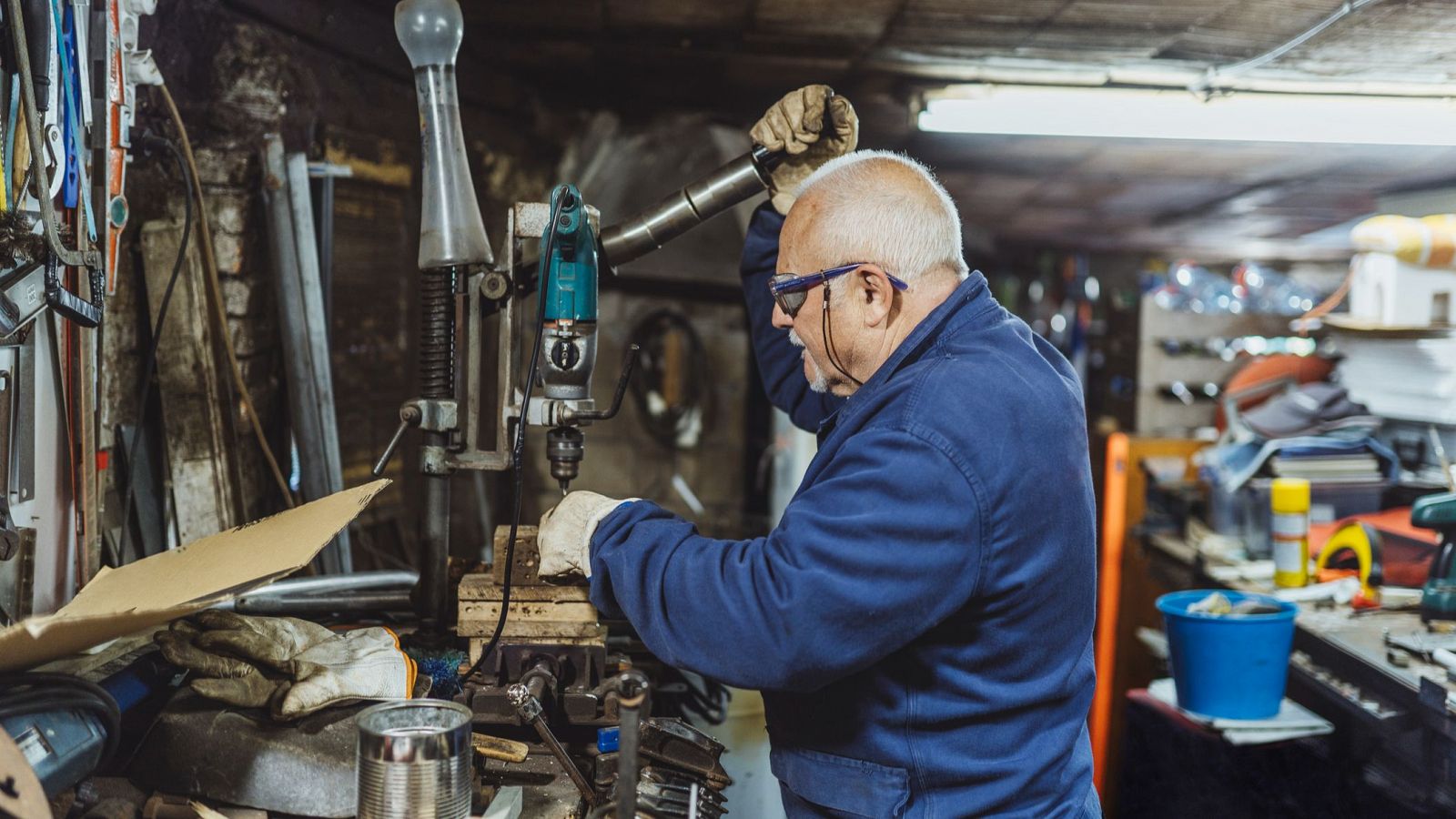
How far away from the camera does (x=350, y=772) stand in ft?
4.41

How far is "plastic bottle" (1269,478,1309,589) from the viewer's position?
3.34m

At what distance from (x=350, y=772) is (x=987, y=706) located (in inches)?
33.9

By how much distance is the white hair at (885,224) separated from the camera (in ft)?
5.01

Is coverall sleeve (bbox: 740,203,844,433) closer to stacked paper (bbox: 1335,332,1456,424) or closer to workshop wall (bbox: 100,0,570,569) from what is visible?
workshop wall (bbox: 100,0,570,569)

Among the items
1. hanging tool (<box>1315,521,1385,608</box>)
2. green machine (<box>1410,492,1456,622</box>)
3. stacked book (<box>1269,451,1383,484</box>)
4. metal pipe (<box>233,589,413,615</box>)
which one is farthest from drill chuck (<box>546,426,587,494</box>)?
stacked book (<box>1269,451,1383,484</box>)

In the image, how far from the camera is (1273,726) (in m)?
2.85

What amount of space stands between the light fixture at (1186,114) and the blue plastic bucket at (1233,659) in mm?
2046

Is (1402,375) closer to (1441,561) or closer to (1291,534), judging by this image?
(1291,534)

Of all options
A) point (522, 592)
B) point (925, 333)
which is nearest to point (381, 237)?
point (522, 592)

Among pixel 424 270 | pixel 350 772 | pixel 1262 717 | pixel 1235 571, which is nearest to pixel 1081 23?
pixel 1235 571

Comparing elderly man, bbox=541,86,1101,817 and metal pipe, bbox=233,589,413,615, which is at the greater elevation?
elderly man, bbox=541,86,1101,817

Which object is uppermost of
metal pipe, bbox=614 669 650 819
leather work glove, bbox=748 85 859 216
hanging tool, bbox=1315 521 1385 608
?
leather work glove, bbox=748 85 859 216

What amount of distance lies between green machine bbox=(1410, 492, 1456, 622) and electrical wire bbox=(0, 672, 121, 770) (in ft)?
10.0

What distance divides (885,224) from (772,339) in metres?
0.64
